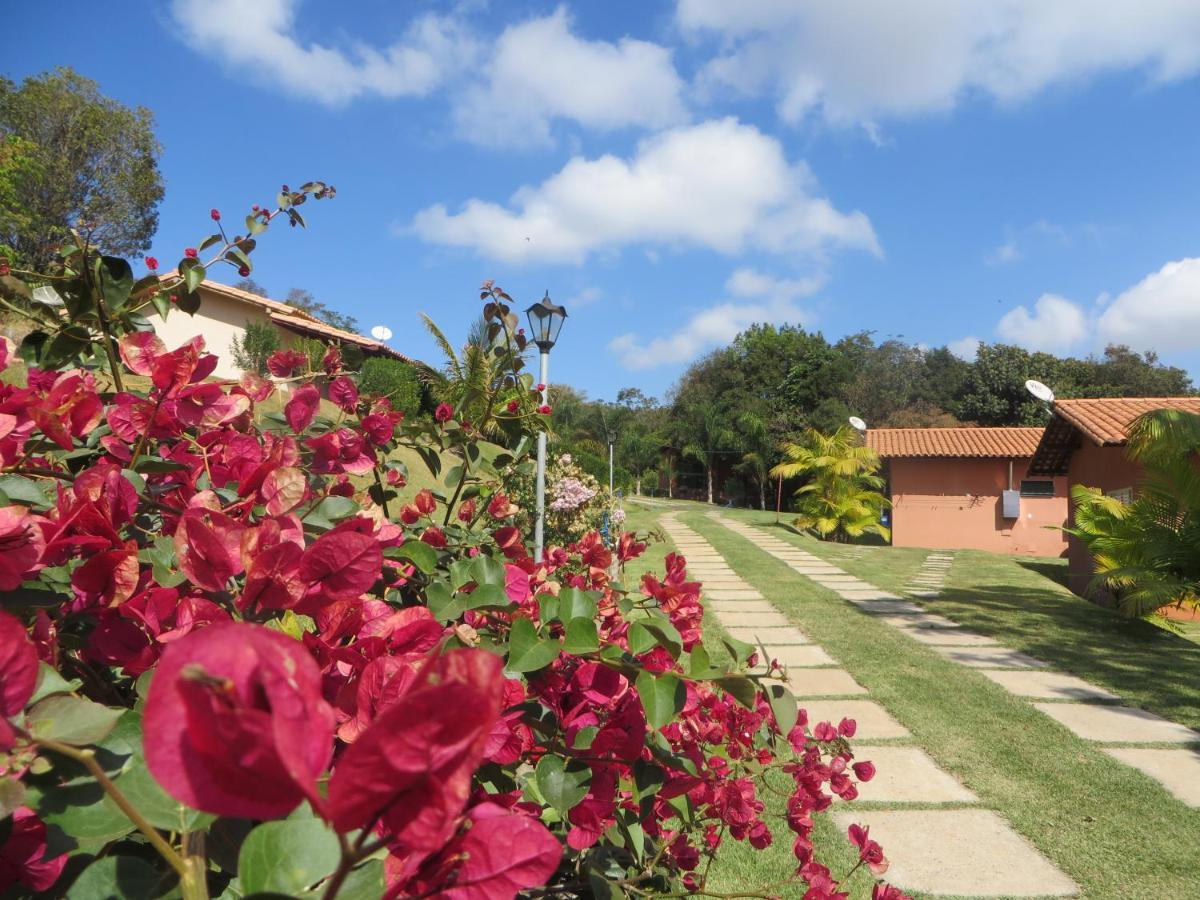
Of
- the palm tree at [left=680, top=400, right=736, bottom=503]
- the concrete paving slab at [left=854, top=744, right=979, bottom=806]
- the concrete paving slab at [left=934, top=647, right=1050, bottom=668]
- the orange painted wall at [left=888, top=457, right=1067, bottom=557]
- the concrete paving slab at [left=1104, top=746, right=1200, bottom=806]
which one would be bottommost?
the concrete paving slab at [left=1104, top=746, right=1200, bottom=806]

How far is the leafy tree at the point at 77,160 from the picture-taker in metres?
22.6

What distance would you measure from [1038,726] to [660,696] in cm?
493

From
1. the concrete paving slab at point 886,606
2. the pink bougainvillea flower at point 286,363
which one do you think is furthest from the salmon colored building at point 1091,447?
the pink bougainvillea flower at point 286,363

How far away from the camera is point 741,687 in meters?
0.78

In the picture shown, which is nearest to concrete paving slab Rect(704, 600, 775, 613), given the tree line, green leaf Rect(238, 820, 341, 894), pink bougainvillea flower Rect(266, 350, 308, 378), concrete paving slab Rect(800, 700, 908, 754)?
concrete paving slab Rect(800, 700, 908, 754)

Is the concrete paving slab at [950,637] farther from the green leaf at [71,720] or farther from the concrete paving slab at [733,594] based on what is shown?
the green leaf at [71,720]

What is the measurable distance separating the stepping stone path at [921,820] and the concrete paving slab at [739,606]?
2412 mm

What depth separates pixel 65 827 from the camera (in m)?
0.50

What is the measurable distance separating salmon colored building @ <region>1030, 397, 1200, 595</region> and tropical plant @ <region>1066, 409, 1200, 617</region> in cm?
150

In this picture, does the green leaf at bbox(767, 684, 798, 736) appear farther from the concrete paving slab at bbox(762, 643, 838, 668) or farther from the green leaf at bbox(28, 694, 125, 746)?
the concrete paving slab at bbox(762, 643, 838, 668)

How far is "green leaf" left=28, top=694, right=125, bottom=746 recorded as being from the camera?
46cm

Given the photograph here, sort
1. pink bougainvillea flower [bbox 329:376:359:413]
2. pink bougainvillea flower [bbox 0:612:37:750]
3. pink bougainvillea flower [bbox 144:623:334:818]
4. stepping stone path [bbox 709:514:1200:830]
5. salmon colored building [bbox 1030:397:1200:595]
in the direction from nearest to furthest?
pink bougainvillea flower [bbox 144:623:334:818] → pink bougainvillea flower [bbox 0:612:37:750] → pink bougainvillea flower [bbox 329:376:359:413] → stepping stone path [bbox 709:514:1200:830] → salmon colored building [bbox 1030:397:1200:595]

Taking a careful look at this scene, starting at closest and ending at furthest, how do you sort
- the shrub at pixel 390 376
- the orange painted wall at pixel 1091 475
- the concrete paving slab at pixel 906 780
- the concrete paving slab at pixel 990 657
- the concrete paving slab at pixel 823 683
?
1. the concrete paving slab at pixel 906 780
2. the concrete paving slab at pixel 823 683
3. the concrete paving slab at pixel 990 657
4. the orange painted wall at pixel 1091 475
5. the shrub at pixel 390 376

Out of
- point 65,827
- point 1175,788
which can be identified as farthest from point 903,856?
point 65,827
